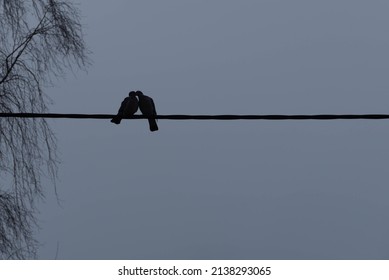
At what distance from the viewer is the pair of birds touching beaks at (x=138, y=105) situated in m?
7.46

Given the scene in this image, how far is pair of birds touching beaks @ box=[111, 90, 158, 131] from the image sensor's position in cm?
746

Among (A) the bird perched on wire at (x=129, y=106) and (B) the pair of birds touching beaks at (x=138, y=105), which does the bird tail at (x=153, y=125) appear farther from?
(A) the bird perched on wire at (x=129, y=106)

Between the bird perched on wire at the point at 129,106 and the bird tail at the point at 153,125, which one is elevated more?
the bird perched on wire at the point at 129,106

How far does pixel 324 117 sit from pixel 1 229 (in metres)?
3.51

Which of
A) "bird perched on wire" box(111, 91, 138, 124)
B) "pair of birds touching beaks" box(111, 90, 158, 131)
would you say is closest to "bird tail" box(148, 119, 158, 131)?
"pair of birds touching beaks" box(111, 90, 158, 131)

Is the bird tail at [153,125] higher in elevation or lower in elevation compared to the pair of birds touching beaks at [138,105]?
lower

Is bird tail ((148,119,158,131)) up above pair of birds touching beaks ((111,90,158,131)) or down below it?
below

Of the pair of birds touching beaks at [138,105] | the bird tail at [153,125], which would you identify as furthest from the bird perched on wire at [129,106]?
the bird tail at [153,125]

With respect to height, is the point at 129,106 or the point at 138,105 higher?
the point at 138,105

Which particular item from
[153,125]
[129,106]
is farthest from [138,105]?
[153,125]

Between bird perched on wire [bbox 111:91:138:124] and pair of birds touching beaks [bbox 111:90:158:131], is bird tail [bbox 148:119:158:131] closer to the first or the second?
pair of birds touching beaks [bbox 111:90:158:131]

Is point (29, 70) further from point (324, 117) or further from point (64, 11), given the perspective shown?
point (324, 117)

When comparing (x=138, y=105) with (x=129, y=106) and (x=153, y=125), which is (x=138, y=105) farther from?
(x=153, y=125)

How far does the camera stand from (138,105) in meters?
7.76
